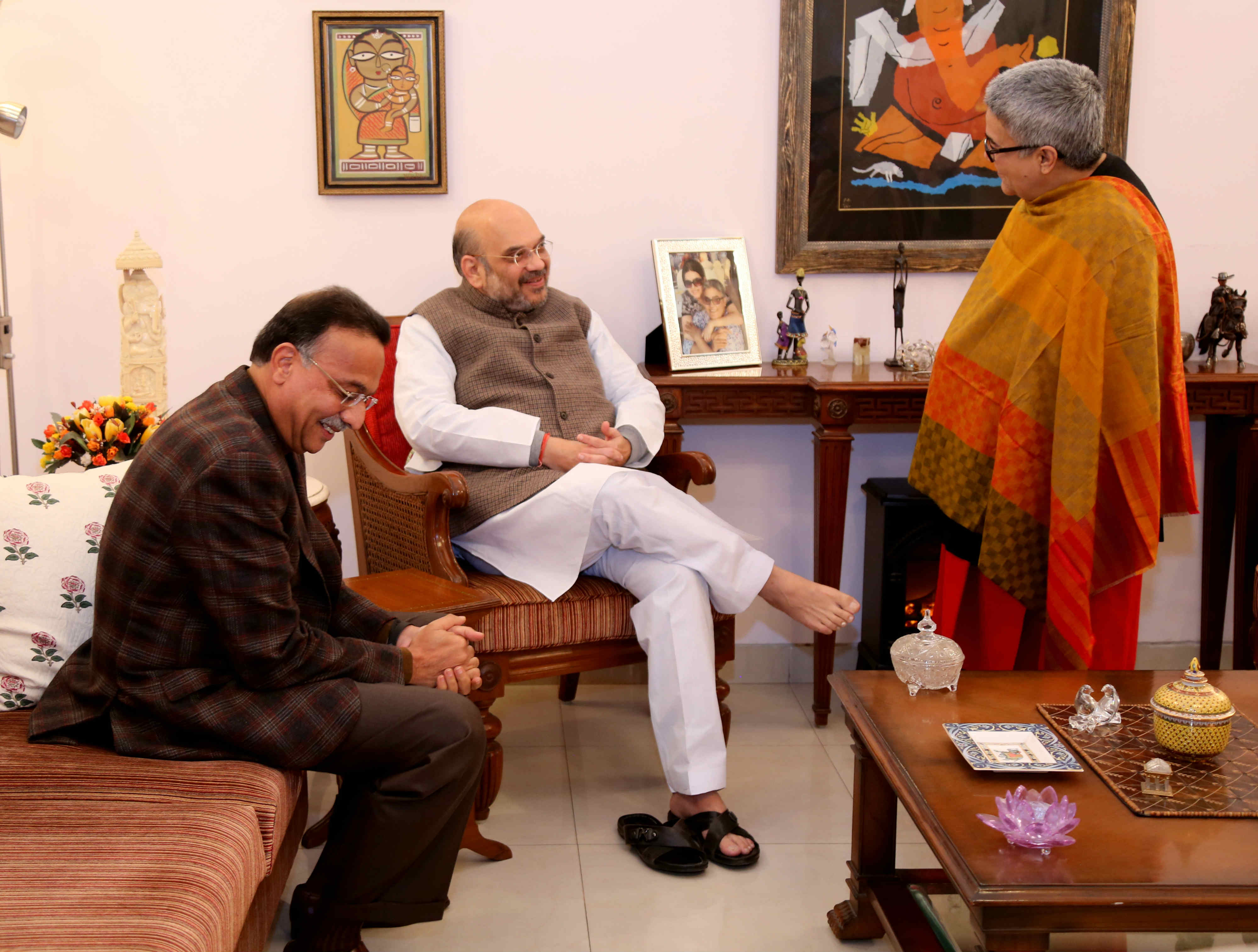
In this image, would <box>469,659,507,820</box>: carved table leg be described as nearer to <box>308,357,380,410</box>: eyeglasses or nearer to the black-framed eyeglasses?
<box>308,357,380,410</box>: eyeglasses

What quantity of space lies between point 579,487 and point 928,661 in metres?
0.99

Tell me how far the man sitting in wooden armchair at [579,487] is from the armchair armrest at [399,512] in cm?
12

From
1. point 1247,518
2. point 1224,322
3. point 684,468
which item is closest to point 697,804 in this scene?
point 684,468

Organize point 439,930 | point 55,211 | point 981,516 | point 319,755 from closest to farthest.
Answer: point 319,755 → point 439,930 → point 981,516 → point 55,211

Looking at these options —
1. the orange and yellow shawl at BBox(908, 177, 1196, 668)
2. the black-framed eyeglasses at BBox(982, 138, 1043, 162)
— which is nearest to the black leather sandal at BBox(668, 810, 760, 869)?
the orange and yellow shawl at BBox(908, 177, 1196, 668)

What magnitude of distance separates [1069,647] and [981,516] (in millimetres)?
373

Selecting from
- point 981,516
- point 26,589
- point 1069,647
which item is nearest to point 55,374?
point 26,589

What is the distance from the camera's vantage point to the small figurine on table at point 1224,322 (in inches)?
139

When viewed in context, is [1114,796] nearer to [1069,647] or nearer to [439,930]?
[1069,647]

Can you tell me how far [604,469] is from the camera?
2.88 metres

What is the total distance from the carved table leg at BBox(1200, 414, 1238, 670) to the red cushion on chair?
7.95 ft

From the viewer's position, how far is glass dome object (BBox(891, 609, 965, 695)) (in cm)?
221

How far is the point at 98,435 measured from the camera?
8.75 ft

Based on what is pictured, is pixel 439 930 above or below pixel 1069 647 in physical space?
below
